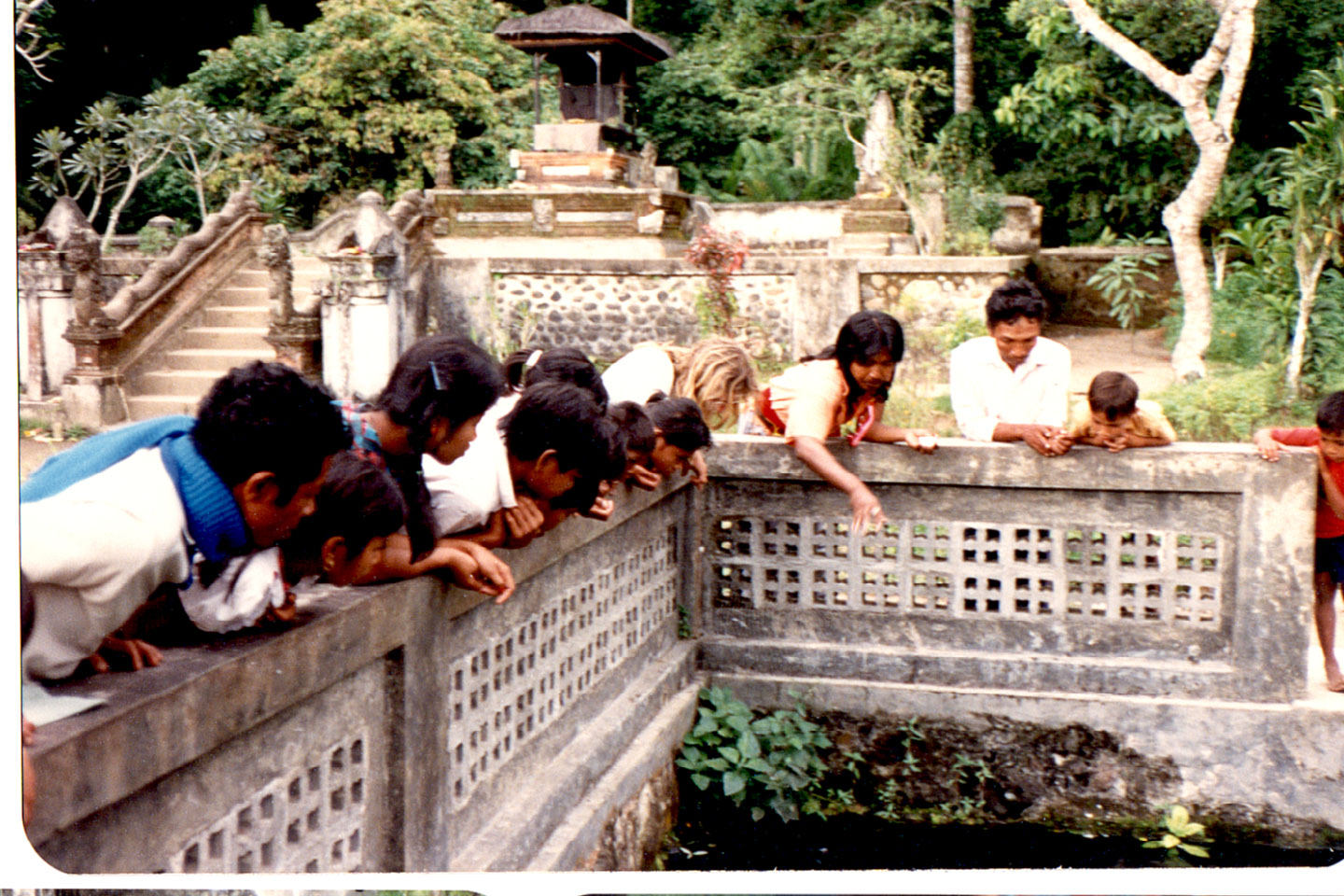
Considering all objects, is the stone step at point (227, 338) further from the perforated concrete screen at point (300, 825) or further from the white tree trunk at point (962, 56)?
the white tree trunk at point (962, 56)

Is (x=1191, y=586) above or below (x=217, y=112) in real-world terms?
below

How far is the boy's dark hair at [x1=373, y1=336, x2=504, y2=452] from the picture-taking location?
1756mm

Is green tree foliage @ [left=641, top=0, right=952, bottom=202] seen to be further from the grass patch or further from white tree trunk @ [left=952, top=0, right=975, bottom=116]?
the grass patch

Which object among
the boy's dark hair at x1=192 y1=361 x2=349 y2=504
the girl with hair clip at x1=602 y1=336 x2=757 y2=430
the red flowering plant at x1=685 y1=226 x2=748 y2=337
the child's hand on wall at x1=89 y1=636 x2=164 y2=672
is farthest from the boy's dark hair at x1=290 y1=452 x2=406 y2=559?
the red flowering plant at x1=685 y1=226 x2=748 y2=337

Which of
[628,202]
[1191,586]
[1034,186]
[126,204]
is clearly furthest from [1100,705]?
[628,202]

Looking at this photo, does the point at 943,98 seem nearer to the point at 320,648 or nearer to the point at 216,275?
the point at 216,275

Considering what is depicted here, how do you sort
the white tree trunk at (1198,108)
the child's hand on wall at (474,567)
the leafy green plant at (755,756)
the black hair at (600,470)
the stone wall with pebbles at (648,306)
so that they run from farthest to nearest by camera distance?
the stone wall with pebbles at (648,306) → the leafy green plant at (755,756) → the white tree trunk at (1198,108) → the black hair at (600,470) → the child's hand on wall at (474,567)

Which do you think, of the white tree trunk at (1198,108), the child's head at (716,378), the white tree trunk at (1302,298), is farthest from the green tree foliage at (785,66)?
the white tree trunk at (1302,298)

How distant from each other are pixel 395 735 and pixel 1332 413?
2020mm

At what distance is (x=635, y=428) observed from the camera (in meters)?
2.42

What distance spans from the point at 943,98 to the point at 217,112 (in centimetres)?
213

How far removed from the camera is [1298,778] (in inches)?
105

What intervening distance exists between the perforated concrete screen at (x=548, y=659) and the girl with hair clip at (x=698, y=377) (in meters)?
0.35

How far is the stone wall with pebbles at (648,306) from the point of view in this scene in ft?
22.8
